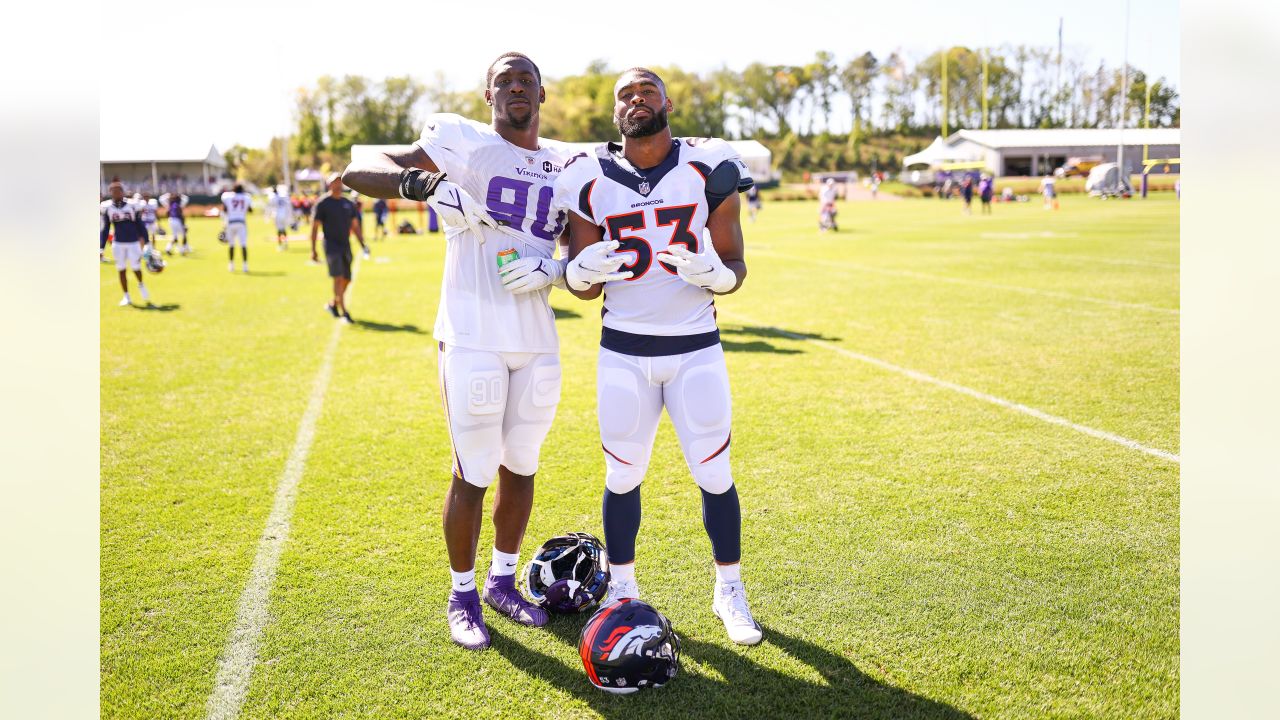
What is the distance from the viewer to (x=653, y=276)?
3.60 metres

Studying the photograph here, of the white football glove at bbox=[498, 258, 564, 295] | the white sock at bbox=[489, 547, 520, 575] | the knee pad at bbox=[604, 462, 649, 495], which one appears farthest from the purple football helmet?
the white football glove at bbox=[498, 258, 564, 295]

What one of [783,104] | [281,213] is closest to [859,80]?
[783,104]

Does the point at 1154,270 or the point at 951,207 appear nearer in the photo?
the point at 1154,270

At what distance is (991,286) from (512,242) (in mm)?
12150

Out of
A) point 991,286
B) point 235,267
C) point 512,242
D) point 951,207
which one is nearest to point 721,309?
point 991,286

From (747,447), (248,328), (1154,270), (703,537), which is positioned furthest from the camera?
(1154,270)

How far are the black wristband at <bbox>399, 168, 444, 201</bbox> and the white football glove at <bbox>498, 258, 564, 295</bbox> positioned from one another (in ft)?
1.38

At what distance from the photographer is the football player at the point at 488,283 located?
12.0 feet

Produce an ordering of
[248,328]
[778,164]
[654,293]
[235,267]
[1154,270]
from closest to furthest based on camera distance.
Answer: [654,293]
[248,328]
[1154,270]
[235,267]
[778,164]

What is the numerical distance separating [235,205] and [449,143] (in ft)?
59.9

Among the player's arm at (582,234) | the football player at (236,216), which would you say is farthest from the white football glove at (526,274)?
the football player at (236,216)

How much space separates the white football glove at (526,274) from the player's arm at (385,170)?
58cm

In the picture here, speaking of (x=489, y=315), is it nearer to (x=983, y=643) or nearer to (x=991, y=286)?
(x=983, y=643)

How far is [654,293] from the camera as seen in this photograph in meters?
3.60
